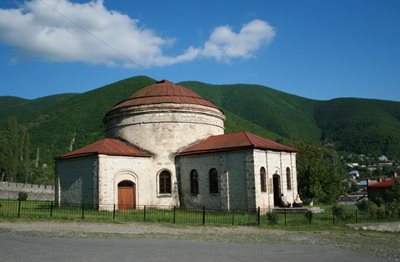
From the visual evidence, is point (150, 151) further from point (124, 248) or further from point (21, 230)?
point (124, 248)

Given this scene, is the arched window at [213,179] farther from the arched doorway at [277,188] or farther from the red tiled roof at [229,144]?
the arched doorway at [277,188]

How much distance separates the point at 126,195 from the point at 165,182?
315 centimetres

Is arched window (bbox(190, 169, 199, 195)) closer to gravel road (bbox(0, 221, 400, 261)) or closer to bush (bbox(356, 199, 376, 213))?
gravel road (bbox(0, 221, 400, 261))

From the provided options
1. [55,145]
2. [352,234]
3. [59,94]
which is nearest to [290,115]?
[59,94]

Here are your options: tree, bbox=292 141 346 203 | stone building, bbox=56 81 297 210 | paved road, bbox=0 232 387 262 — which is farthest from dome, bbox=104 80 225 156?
paved road, bbox=0 232 387 262

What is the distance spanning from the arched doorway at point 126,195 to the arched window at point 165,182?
2219 mm

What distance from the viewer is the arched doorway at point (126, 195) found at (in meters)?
27.4

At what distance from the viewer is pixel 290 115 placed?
173125 mm

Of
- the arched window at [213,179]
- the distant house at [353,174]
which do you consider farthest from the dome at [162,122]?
the distant house at [353,174]

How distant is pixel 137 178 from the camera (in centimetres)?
2858

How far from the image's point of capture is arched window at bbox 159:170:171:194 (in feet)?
97.4

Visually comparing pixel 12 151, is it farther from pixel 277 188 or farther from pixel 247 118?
pixel 247 118

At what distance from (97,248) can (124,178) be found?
16.3 meters

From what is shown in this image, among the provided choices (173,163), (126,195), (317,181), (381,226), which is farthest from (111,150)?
(317,181)
